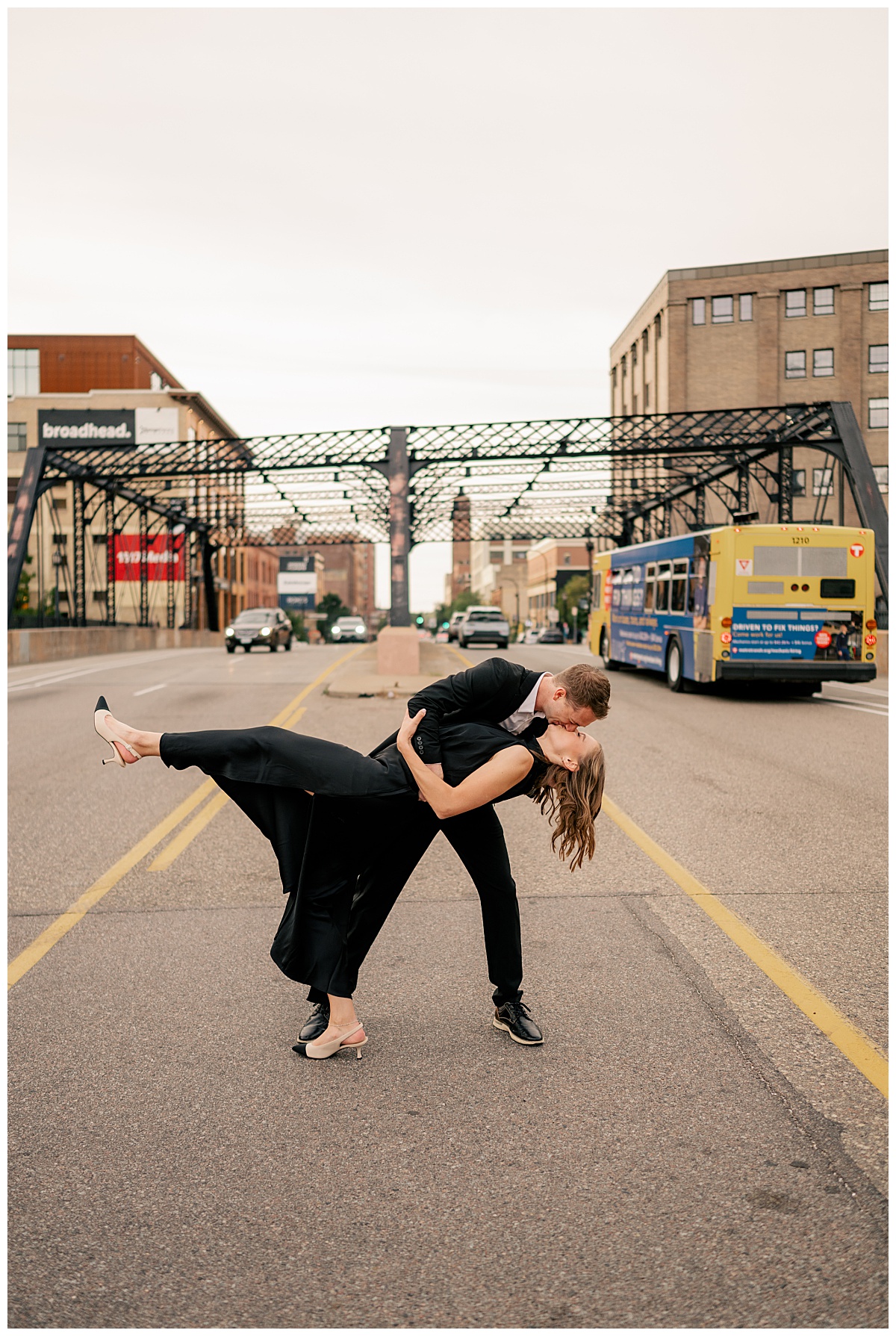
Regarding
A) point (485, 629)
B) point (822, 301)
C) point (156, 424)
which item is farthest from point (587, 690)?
point (156, 424)

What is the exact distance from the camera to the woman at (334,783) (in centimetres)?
393

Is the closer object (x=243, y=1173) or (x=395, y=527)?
(x=243, y=1173)

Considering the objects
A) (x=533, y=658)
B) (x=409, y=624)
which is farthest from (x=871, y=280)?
(x=409, y=624)

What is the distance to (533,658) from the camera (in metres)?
34.9

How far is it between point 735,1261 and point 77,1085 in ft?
7.48

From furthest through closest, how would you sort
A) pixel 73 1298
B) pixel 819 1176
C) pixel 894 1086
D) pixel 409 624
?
pixel 409 624 < pixel 894 1086 < pixel 819 1176 < pixel 73 1298

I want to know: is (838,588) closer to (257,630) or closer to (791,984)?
(791,984)

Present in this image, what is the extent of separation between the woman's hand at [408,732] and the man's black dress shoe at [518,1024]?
3.82ft

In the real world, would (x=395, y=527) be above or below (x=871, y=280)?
below

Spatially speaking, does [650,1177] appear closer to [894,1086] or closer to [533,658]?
[894,1086]

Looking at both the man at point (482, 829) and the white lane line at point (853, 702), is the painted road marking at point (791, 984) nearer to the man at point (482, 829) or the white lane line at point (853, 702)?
the man at point (482, 829)

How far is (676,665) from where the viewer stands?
21797 mm

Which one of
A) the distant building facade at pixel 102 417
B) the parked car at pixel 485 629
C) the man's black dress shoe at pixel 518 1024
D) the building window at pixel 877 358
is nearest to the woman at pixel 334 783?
the man's black dress shoe at pixel 518 1024

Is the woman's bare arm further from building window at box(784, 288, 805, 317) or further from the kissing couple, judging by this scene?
building window at box(784, 288, 805, 317)
